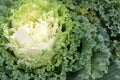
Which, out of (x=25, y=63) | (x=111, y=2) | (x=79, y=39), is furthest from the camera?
(x=111, y=2)

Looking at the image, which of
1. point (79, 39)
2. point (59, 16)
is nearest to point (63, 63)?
point (79, 39)

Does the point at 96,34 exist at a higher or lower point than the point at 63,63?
higher

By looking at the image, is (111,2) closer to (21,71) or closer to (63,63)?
(63,63)

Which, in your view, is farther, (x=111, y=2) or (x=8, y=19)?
(x=111, y=2)

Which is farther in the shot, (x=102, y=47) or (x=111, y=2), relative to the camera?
(x=111, y=2)

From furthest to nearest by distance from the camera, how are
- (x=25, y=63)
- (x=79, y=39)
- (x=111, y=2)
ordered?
(x=111, y=2), (x=79, y=39), (x=25, y=63)

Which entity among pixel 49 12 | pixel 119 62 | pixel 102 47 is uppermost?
pixel 49 12

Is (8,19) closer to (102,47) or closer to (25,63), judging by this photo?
(25,63)


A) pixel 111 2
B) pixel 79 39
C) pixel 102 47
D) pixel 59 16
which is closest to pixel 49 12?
pixel 59 16

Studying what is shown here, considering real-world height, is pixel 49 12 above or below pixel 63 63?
above
